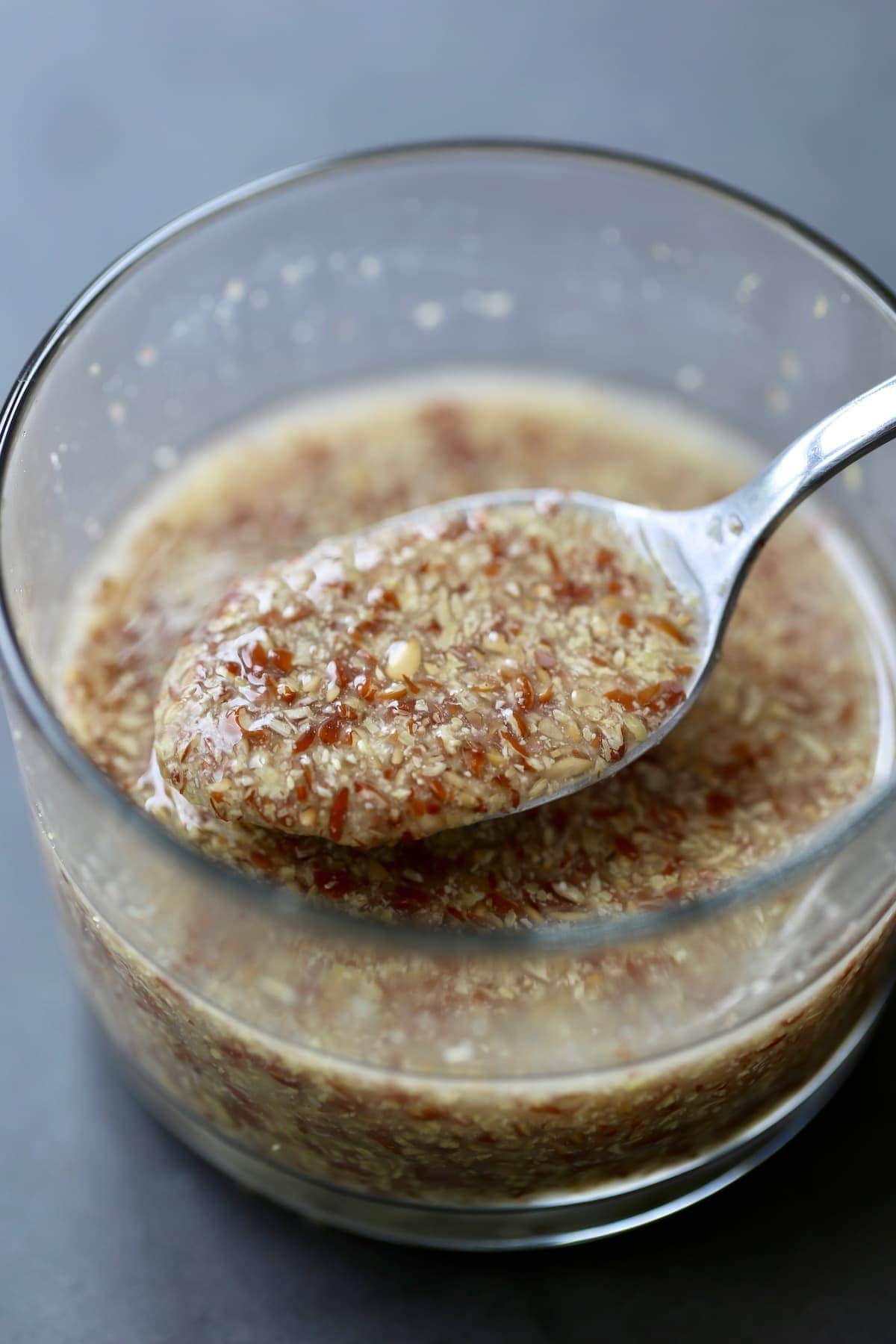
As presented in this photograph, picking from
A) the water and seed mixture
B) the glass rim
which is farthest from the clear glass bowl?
the water and seed mixture

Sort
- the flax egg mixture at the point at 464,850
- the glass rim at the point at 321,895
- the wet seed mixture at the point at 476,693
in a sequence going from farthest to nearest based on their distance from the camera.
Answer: the wet seed mixture at the point at 476,693 → the flax egg mixture at the point at 464,850 → the glass rim at the point at 321,895

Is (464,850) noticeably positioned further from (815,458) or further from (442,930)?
(815,458)

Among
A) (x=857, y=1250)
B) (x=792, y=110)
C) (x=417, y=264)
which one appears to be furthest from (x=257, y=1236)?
(x=792, y=110)

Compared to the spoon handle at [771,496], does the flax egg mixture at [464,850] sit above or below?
below

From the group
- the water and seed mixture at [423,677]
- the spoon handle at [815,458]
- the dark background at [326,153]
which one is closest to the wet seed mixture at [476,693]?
the water and seed mixture at [423,677]

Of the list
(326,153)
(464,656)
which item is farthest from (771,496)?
(326,153)

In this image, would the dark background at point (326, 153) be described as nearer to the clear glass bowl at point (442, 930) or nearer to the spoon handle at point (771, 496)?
the clear glass bowl at point (442, 930)

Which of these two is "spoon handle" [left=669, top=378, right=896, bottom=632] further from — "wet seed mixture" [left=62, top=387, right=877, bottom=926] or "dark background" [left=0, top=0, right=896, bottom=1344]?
"dark background" [left=0, top=0, right=896, bottom=1344]
